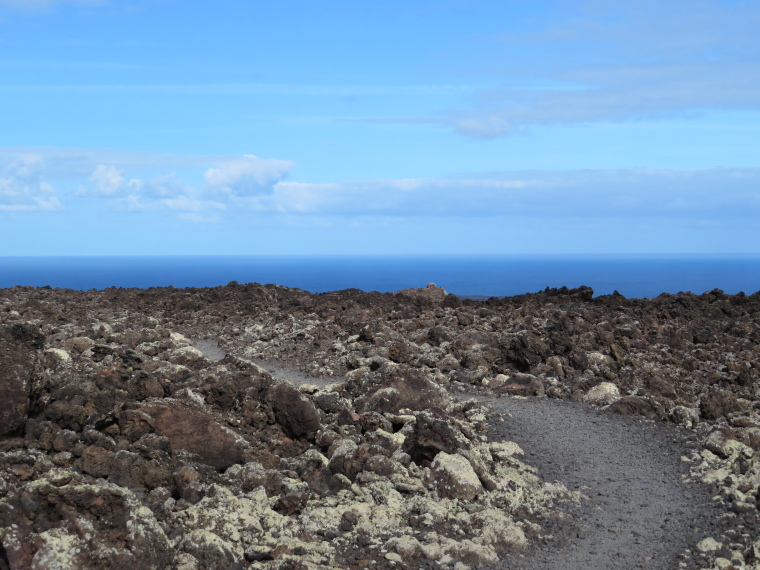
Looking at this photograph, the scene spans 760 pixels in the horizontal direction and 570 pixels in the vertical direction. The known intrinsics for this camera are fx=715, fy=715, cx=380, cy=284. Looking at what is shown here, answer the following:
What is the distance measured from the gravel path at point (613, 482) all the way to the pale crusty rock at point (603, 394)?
1.29 ft

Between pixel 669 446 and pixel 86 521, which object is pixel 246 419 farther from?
pixel 669 446

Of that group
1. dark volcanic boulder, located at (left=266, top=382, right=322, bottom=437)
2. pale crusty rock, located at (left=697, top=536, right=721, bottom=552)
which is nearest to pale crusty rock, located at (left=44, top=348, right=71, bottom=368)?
dark volcanic boulder, located at (left=266, top=382, right=322, bottom=437)

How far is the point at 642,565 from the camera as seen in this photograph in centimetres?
870

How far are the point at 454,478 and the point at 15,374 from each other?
6154 mm

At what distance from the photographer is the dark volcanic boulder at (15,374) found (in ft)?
30.7

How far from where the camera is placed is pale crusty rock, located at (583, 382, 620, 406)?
54.1ft

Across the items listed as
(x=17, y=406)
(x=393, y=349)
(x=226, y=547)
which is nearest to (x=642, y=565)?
(x=226, y=547)

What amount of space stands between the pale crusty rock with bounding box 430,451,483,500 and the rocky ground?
31mm

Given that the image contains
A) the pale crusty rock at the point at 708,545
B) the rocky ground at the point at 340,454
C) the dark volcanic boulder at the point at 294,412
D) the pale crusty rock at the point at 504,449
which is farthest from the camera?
the pale crusty rock at the point at 504,449

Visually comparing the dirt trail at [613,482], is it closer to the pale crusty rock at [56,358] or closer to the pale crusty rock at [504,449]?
the pale crusty rock at [504,449]

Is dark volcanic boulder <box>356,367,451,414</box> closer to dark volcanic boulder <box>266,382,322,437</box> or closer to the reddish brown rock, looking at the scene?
dark volcanic boulder <box>266,382,322,437</box>

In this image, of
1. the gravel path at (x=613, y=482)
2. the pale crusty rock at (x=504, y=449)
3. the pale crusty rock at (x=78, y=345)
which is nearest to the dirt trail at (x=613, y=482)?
the gravel path at (x=613, y=482)

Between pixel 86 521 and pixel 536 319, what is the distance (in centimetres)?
2012

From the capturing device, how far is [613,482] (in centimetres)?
1157
